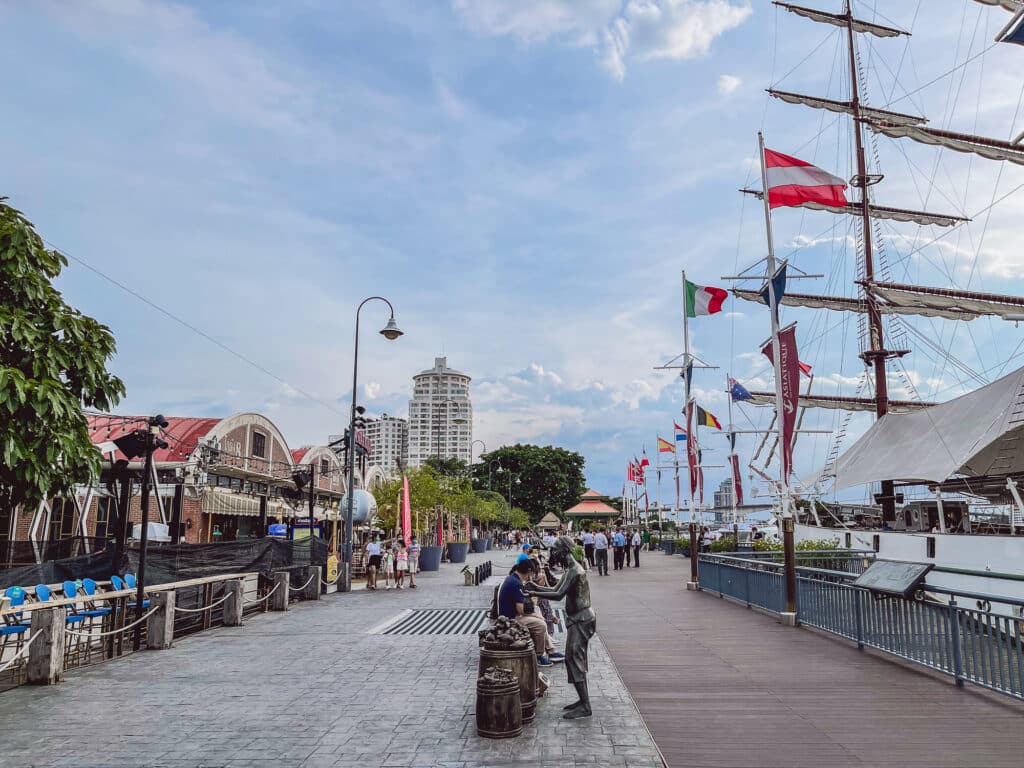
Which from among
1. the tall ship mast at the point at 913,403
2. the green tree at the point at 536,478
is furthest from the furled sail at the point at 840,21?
the green tree at the point at 536,478

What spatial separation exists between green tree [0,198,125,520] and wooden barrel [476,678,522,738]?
555 cm

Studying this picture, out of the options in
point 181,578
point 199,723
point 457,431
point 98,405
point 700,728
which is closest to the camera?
point 700,728

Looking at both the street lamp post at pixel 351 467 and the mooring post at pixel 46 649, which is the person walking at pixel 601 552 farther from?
the mooring post at pixel 46 649

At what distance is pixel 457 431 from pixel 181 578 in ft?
565

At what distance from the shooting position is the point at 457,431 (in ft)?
609

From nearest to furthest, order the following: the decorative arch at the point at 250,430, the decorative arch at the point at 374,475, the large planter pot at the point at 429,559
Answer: the large planter pot at the point at 429,559 → the decorative arch at the point at 250,430 → the decorative arch at the point at 374,475

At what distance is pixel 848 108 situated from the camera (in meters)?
36.4

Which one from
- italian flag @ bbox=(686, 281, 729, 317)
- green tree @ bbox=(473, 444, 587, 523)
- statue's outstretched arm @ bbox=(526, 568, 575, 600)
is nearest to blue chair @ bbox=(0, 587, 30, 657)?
statue's outstretched arm @ bbox=(526, 568, 575, 600)

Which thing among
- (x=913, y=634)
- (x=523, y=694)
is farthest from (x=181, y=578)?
(x=913, y=634)

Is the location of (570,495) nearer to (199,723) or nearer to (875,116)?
(875,116)

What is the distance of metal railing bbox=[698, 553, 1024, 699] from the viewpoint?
288 inches

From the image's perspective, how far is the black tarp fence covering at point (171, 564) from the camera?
37.5 feet

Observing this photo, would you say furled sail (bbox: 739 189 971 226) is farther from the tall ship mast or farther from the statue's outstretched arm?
the statue's outstretched arm

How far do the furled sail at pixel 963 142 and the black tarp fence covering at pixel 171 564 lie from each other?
27.1m
